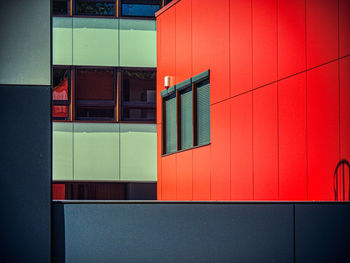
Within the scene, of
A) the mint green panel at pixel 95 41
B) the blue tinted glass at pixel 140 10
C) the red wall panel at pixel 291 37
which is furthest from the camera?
the blue tinted glass at pixel 140 10

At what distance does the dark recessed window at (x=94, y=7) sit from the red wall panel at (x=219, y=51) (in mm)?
6475

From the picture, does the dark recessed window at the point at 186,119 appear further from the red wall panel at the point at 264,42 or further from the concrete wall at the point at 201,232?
the concrete wall at the point at 201,232

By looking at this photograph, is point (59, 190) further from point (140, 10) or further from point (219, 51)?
point (219, 51)

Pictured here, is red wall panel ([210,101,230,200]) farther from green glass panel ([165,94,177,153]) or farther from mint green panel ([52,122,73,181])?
mint green panel ([52,122,73,181])

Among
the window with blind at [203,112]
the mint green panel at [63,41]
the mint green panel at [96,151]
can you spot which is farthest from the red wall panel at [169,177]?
the mint green panel at [63,41]

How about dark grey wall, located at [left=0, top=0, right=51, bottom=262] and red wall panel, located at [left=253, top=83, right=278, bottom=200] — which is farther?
red wall panel, located at [left=253, top=83, right=278, bottom=200]

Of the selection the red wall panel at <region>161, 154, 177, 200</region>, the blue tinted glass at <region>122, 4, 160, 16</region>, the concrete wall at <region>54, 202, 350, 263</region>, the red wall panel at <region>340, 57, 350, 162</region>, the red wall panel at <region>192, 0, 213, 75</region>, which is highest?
the blue tinted glass at <region>122, 4, 160, 16</region>

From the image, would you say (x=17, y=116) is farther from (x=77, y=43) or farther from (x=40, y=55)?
(x=77, y=43)

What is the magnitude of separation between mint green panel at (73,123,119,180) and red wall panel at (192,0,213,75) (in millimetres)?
5410

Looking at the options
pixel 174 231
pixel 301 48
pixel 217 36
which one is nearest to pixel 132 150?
pixel 217 36

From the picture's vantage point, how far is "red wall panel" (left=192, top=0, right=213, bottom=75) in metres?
14.8

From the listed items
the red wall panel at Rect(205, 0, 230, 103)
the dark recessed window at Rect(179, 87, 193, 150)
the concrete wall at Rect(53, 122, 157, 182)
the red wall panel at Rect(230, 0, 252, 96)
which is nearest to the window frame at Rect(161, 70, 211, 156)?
the dark recessed window at Rect(179, 87, 193, 150)

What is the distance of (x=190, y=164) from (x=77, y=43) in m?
6.68

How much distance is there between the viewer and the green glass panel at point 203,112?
14820mm
